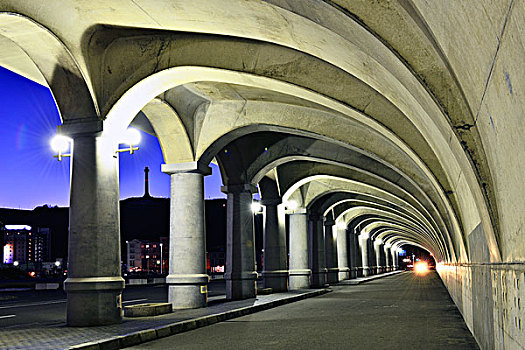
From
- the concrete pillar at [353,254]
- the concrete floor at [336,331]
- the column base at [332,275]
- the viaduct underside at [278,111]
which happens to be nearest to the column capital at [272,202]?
the viaduct underside at [278,111]

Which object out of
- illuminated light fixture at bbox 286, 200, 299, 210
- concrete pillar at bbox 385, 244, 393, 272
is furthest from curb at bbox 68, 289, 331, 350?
concrete pillar at bbox 385, 244, 393, 272

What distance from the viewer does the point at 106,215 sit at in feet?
41.7

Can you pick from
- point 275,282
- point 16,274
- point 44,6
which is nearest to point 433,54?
point 44,6

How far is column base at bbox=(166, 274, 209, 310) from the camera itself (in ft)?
55.7

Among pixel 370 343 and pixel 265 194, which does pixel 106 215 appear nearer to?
pixel 370 343

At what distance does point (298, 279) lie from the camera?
2933 centimetres

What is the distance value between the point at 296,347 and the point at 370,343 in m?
1.30

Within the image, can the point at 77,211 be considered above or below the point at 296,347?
above

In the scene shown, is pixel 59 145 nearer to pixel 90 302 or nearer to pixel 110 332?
pixel 90 302

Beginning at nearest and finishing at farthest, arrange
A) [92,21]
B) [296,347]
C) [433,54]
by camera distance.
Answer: [433,54], [296,347], [92,21]

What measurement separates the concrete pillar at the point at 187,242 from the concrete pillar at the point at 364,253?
4105cm

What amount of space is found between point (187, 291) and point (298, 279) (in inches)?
513

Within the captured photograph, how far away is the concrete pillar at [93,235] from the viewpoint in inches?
476

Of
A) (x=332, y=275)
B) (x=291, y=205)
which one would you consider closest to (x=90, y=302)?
(x=291, y=205)
